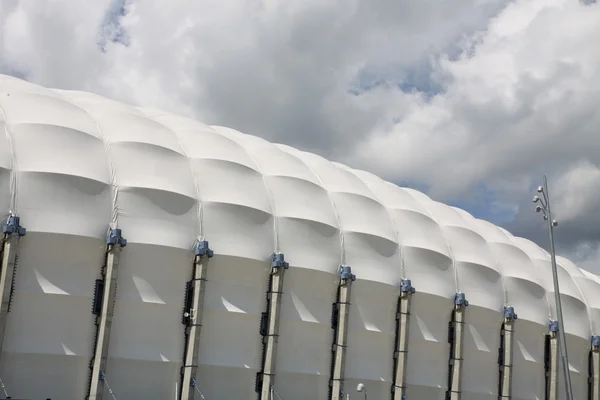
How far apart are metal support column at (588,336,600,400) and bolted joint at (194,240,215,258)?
34.8 meters

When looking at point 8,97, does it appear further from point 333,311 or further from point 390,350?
point 390,350

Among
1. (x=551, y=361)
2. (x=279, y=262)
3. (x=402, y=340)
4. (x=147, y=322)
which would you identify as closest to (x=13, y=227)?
(x=147, y=322)

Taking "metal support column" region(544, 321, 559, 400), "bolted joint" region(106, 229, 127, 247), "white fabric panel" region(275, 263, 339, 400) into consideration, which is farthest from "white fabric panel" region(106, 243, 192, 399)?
"metal support column" region(544, 321, 559, 400)

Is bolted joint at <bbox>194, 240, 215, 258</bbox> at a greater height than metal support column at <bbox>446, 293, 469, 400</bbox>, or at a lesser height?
greater

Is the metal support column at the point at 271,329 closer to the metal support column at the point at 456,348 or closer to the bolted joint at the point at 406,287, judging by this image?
the bolted joint at the point at 406,287

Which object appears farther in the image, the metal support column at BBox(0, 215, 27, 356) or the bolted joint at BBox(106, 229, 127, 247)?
the bolted joint at BBox(106, 229, 127, 247)

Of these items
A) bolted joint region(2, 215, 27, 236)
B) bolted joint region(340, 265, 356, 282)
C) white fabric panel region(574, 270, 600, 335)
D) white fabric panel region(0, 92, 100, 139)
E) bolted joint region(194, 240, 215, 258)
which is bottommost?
bolted joint region(2, 215, 27, 236)

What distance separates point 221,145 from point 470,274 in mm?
19772

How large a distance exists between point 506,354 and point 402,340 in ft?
33.0

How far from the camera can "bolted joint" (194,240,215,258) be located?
3653 centimetres

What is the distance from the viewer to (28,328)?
32.5 m

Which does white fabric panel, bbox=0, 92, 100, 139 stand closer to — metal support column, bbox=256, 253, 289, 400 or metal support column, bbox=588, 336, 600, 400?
metal support column, bbox=256, 253, 289, 400

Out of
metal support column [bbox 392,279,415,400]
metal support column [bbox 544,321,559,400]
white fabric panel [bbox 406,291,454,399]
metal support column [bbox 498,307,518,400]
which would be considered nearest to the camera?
metal support column [bbox 392,279,415,400]

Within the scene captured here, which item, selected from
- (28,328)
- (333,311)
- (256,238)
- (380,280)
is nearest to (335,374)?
(333,311)
